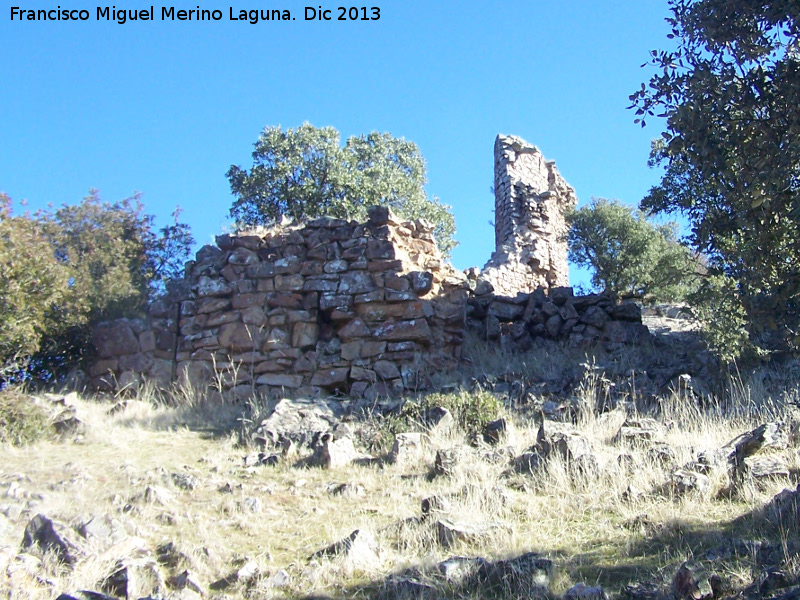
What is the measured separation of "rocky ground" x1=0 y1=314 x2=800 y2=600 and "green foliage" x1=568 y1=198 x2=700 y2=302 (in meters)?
5.76

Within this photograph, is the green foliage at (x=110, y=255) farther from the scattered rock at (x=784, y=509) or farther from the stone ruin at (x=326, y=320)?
the scattered rock at (x=784, y=509)

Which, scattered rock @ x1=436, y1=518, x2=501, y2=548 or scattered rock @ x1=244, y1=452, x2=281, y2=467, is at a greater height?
scattered rock @ x1=244, y1=452, x2=281, y2=467

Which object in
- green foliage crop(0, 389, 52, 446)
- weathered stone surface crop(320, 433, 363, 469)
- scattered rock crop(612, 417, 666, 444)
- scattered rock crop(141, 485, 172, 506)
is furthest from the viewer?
green foliage crop(0, 389, 52, 446)

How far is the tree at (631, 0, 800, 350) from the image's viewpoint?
5.52 meters

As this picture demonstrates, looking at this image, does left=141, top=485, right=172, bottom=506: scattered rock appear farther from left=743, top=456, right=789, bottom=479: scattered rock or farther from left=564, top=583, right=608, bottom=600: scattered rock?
left=743, top=456, right=789, bottom=479: scattered rock

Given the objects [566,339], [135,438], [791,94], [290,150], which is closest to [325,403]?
[135,438]

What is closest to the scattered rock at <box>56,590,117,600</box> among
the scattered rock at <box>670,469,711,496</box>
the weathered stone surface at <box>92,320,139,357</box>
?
the scattered rock at <box>670,469,711,496</box>

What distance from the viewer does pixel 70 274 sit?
1300cm

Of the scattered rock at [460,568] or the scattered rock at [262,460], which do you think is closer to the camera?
the scattered rock at [460,568]

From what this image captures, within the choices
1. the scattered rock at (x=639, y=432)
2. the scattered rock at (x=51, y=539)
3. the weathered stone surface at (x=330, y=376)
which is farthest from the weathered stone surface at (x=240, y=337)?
the scattered rock at (x=51, y=539)

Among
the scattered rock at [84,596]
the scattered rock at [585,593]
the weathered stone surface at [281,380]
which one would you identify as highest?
the weathered stone surface at [281,380]

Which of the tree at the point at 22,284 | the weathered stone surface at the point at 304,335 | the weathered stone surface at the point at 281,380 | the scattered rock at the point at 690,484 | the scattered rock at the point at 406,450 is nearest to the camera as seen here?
the scattered rock at the point at 690,484

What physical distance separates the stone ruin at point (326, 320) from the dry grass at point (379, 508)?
2.74m

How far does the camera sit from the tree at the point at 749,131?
5516 mm
